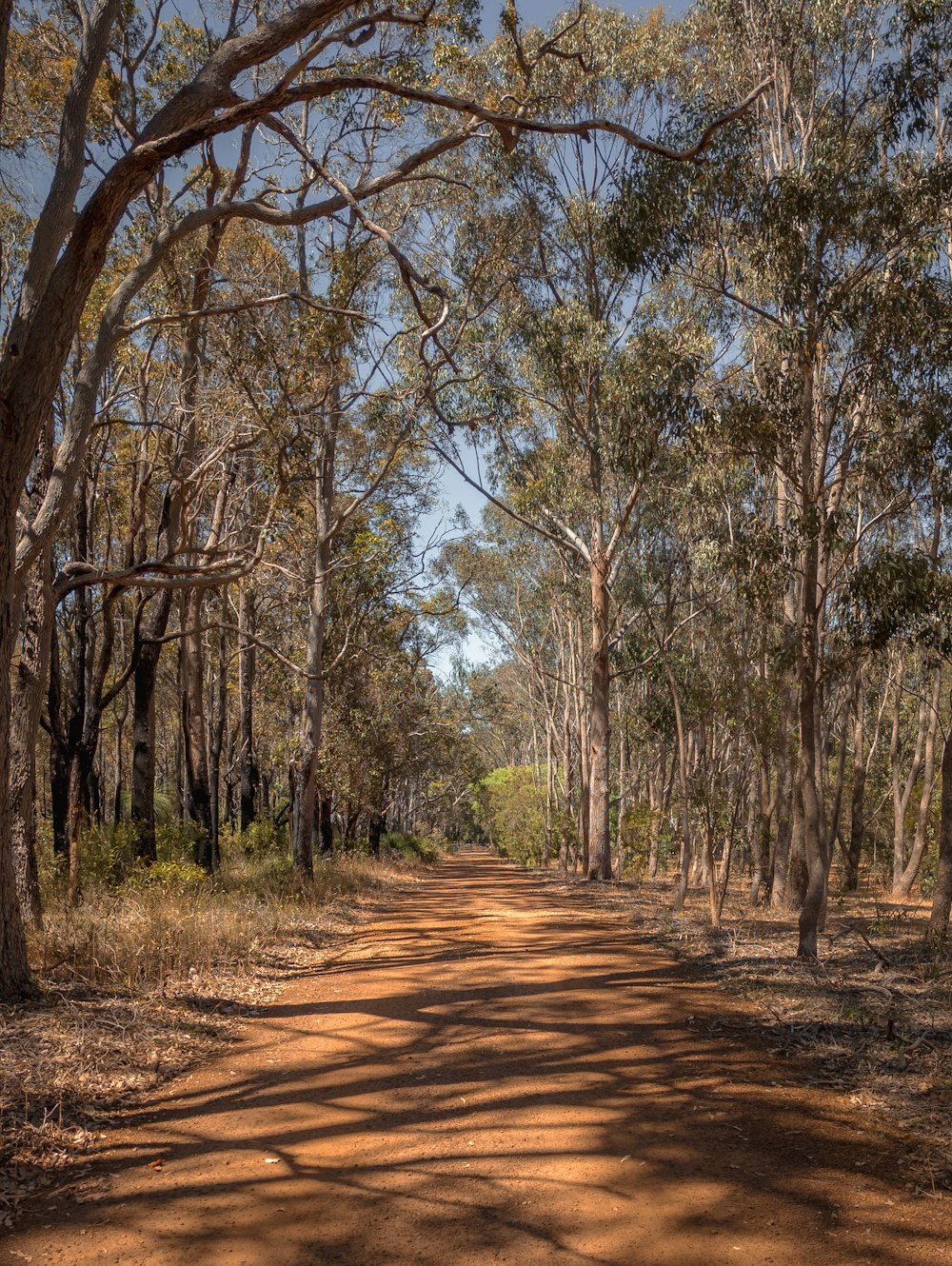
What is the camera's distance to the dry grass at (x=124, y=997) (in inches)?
172

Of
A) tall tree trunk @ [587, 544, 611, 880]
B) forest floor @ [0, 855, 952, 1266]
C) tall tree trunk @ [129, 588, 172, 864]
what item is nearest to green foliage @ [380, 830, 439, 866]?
tall tree trunk @ [587, 544, 611, 880]

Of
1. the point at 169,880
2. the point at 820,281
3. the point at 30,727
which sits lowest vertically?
the point at 169,880

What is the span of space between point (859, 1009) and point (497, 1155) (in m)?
3.49

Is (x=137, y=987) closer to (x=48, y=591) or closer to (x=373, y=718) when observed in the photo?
(x=48, y=591)

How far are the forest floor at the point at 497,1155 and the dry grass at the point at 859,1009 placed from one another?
14 centimetres

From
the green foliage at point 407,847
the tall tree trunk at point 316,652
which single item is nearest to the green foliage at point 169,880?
the tall tree trunk at point 316,652

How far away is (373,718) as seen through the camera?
2389cm

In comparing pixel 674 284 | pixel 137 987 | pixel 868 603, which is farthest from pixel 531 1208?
pixel 674 284

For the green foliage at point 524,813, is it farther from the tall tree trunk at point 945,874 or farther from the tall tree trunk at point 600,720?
the tall tree trunk at point 945,874

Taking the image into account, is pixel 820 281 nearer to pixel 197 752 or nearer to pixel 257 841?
pixel 197 752

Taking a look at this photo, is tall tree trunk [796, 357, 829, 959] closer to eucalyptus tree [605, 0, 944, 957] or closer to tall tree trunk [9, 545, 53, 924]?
eucalyptus tree [605, 0, 944, 957]

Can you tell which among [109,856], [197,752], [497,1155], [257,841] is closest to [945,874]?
[497,1155]

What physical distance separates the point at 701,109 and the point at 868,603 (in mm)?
6177

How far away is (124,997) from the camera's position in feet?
21.3
